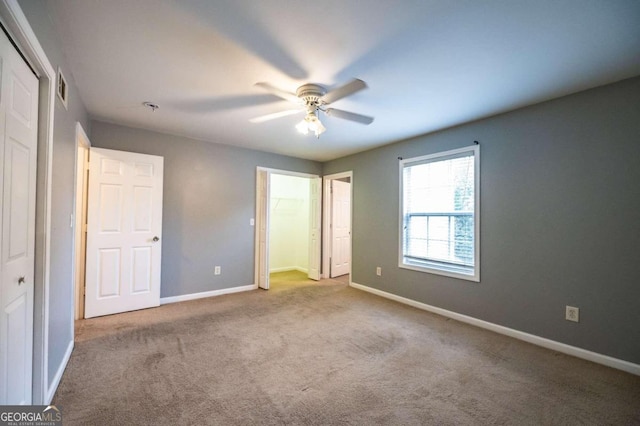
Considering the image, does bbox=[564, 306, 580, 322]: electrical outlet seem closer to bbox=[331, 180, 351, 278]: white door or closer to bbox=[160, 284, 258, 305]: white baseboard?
bbox=[331, 180, 351, 278]: white door

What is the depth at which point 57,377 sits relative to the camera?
198 centimetres

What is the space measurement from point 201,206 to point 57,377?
258cm

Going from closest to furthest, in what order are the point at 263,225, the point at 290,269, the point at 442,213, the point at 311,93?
the point at 311,93, the point at 442,213, the point at 263,225, the point at 290,269

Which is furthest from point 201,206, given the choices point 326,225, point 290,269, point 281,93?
point 290,269

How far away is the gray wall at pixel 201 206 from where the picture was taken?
3.87 meters

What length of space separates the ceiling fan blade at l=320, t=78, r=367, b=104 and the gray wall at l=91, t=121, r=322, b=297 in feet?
8.35

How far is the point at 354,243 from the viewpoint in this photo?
4.93m

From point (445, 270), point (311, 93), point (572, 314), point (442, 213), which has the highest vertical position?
point (311, 93)

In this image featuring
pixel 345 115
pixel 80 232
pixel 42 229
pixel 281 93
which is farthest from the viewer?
pixel 80 232

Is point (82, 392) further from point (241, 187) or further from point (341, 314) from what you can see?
point (241, 187)

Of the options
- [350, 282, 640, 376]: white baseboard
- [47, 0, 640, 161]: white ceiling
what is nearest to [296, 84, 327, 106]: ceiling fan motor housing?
[47, 0, 640, 161]: white ceiling

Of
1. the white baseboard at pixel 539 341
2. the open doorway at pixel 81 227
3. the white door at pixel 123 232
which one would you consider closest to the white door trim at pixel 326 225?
the white baseboard at pixel 539 341

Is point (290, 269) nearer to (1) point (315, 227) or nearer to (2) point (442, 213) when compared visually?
(1) point (315, 227)

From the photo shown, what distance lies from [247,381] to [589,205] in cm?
329
